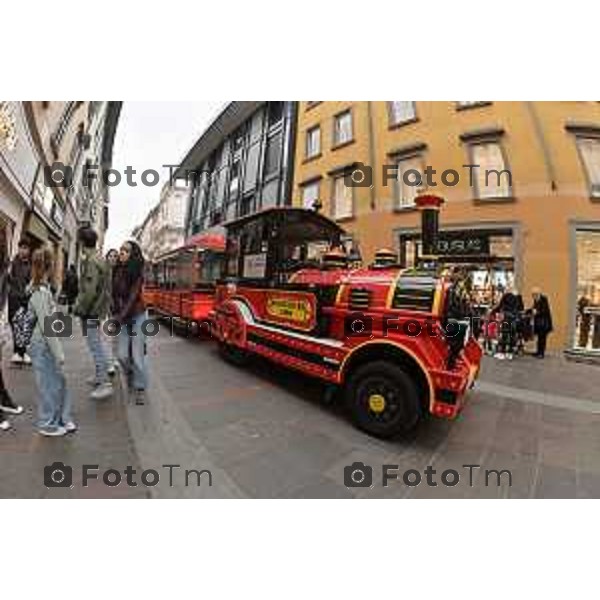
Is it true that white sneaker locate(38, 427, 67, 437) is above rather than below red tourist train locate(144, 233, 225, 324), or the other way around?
below

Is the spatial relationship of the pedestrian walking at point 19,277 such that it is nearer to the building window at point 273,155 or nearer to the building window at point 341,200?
the building window at point 273,155

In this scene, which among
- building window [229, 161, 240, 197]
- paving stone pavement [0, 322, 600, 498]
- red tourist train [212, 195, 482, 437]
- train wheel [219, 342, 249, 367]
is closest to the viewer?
paving stone pavement [0, 322, 600, 498]

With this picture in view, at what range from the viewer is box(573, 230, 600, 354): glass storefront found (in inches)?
72.0

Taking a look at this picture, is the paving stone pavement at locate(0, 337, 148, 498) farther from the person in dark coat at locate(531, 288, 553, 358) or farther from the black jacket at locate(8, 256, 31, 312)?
the person in dark coat at locate(531, 288, 553, 358)

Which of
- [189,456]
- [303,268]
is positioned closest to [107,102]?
[303,268]

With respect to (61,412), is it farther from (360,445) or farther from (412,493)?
(412,493)

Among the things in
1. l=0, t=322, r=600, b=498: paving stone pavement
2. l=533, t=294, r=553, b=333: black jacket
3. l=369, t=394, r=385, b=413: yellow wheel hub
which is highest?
l=533, t=294, r=553, b=333: black jacket

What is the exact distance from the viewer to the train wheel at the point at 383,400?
215cm

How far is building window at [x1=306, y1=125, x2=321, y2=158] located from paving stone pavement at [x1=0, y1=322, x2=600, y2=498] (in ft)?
5.25

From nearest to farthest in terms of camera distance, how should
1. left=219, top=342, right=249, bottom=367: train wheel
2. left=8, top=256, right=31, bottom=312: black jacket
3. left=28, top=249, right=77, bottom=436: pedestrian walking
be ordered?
left=28, top=249, right=77, bottom=436: pedestrian walking
left=8, top=256, right=31, bottom=312: black jacket
left=219, top=342, right=249, bottom=367: train wheel

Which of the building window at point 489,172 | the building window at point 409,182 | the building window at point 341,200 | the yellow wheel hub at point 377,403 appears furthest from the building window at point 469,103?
the yellow wheel hub at point 377,403

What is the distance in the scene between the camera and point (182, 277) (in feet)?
13.8

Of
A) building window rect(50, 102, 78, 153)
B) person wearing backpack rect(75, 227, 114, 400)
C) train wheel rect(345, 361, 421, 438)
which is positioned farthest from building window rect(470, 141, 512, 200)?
building window rect(50, 102, 78, 153)

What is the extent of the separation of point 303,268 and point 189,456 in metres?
1.66
